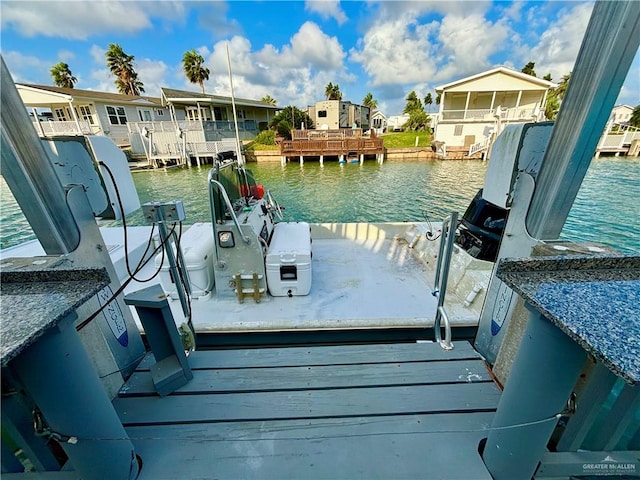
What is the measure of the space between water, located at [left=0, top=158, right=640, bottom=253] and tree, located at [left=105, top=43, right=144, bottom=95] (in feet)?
53.4

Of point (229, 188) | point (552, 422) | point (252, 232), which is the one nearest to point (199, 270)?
point (252, 232)

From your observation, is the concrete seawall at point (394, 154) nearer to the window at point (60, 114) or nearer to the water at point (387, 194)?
the water at point (387, 194)

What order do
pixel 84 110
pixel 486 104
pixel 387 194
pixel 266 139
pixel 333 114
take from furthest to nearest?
pixel 333 114
pixel 266 139
pixel 486 104
pixel 84 110
pixel 387 194

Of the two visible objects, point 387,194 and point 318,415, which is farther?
point 387,194

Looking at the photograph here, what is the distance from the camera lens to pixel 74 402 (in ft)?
2.78

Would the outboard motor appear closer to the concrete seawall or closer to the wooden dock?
the wooden dock

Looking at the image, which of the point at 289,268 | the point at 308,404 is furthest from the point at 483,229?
the point at 308,404

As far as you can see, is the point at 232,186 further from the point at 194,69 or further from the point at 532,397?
the point at 194,69

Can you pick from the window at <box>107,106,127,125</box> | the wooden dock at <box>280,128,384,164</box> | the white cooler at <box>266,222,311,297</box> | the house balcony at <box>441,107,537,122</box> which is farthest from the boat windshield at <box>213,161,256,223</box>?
the house balcony at <box>441,107,537,122</box>

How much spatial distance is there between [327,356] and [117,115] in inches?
863

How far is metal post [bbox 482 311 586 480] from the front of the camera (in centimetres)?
77

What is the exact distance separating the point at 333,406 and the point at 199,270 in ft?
6.56

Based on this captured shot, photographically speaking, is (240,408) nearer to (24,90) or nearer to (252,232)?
(252,232)

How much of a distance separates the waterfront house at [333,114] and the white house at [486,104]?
1004 centimetres
